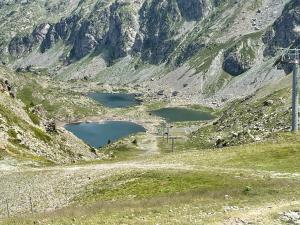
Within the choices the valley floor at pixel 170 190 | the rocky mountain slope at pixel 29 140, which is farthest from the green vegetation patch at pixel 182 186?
the rocky mountain slope at pixel 29 140

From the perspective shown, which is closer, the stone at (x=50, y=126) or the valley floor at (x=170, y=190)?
the valley floor at (x=170, y=190)

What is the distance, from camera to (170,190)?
1929 inches

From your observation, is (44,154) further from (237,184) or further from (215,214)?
(215,214)

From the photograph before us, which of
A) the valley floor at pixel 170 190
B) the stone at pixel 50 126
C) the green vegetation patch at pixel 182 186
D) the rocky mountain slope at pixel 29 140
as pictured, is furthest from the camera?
the stone at pixel 50 126

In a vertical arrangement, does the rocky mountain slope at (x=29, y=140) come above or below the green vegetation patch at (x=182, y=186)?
below

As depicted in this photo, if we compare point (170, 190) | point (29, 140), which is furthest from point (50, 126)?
point (170, 190)

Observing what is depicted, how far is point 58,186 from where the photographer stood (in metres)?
60.2

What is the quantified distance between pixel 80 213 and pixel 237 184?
16485mm

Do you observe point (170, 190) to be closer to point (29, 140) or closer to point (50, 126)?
point (29, 140)

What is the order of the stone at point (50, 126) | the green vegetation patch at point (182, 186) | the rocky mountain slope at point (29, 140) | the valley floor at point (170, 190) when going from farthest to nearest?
the stone at point (50, 126) < the rocky mountain slope at point (29, 140) < the green vegetation patch at point (182, 186) < the valley floor at point (170, 190)

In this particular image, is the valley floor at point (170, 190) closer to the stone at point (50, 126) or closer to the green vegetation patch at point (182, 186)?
the green vegetation patch at point (182, 186)

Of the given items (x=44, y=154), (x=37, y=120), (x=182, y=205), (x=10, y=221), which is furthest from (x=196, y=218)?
(x=37, y=120)

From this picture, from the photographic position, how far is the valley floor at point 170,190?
34219mm

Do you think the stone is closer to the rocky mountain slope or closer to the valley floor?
the rocky mountain slope
